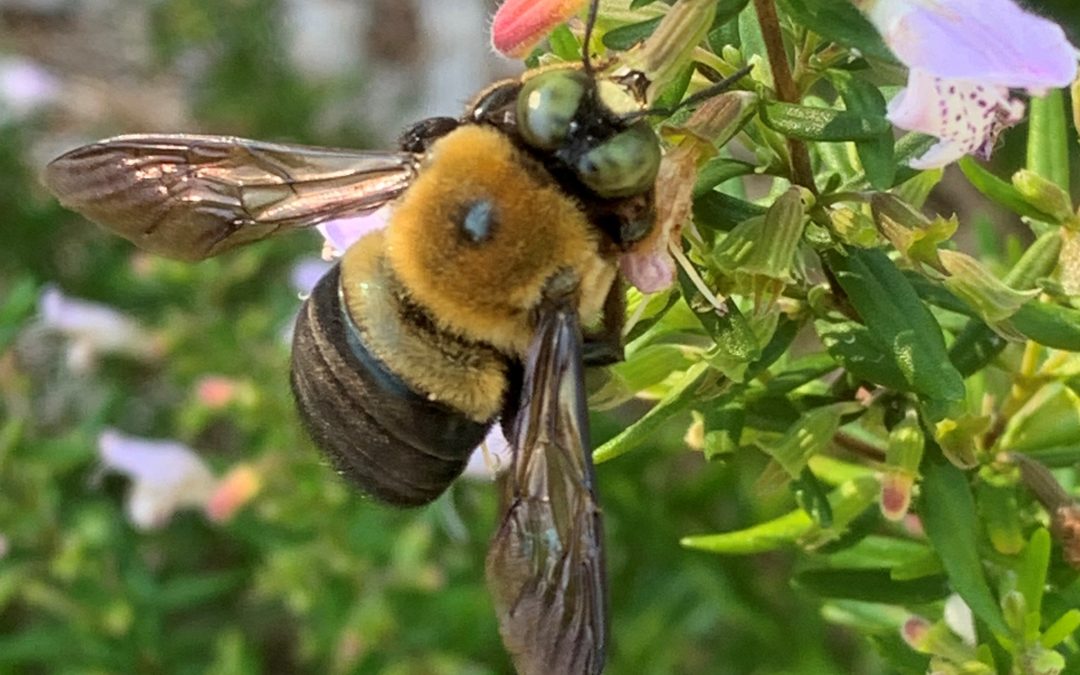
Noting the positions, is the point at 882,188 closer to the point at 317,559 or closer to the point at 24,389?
the point at 317,559

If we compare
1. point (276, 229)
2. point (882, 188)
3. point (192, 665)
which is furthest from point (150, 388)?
point (882, 188)

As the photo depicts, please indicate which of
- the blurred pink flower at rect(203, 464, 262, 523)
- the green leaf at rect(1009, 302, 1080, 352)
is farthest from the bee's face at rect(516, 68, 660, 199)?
the blurred pink flower at rect(203, 464, 262, 523)

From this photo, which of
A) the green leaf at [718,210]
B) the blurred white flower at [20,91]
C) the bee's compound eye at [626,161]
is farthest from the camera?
the blurred white flower at [20,91]

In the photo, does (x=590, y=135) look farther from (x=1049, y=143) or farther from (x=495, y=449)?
(x=1049, y=143)

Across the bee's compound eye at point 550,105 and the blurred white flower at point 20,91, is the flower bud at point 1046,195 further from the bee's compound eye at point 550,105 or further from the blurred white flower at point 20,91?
the blurred white flower at point 20,91

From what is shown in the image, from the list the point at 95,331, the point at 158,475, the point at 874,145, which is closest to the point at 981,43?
the point at 874,145

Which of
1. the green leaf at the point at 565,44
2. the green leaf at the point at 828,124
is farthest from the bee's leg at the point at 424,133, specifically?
the green leaf at the point at 828,124
